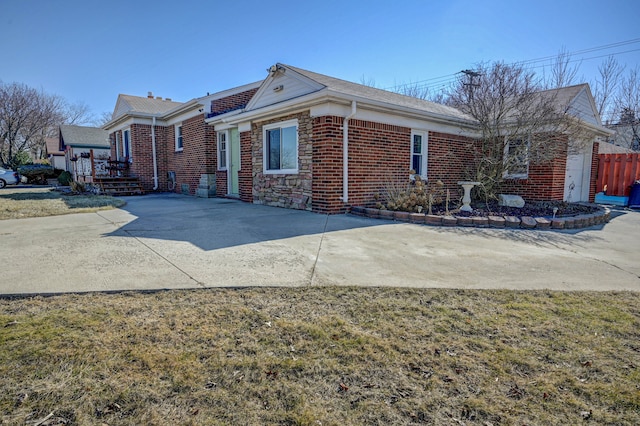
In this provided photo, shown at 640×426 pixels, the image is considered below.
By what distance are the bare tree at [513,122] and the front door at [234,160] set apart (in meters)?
7.75

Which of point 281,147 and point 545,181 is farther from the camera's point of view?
point 545,181

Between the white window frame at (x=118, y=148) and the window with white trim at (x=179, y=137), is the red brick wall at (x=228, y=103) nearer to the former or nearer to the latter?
the window with white trim at (x=179, y=137)

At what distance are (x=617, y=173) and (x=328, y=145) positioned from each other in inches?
445

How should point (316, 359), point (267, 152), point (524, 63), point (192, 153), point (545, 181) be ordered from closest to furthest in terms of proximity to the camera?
1. point (316, 359)
2. point (524, 63)
3. point (267, 152)
4. point (545, 181)
5. point (192, 153)

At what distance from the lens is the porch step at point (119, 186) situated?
14.6 meters

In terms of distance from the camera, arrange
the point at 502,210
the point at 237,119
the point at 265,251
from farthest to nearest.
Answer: the point at 237,119
the point at 502,210
the point at 265,251

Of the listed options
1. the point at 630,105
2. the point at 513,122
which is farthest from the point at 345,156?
the point at 630,105

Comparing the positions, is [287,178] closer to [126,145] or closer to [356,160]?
[356,160]

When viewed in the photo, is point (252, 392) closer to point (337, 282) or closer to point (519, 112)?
point (337, 282)

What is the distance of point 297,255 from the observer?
4727mm

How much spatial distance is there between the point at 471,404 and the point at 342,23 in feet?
41.2

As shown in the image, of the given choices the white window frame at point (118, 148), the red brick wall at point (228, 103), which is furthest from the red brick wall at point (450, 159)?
the white window frame at point (118, 148)

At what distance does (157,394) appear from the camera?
6.23 ft

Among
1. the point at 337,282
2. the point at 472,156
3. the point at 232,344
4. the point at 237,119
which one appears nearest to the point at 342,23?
the point at 237,119
